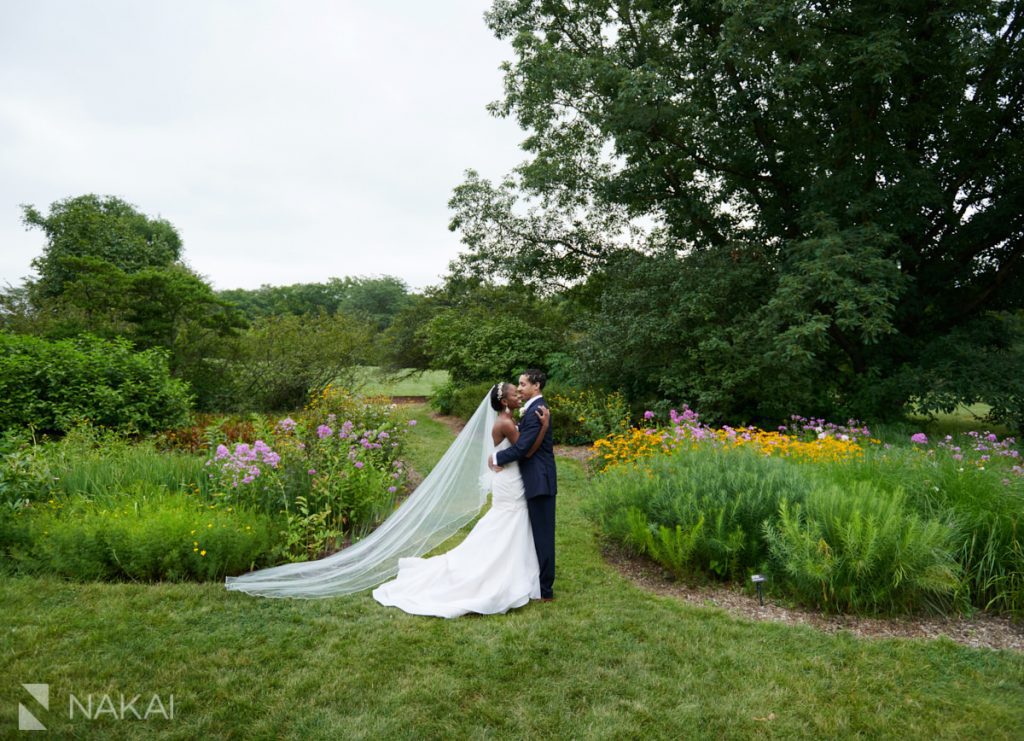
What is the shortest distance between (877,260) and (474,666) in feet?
28.8

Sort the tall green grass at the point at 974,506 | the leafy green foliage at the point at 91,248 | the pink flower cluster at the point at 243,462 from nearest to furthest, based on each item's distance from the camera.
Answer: the tall green grass at the point at 974,506, the pink flower cluster at the point at 243,462, the leafy green foliage at the point at 91,248

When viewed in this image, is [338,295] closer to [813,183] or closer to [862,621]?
[813,183]

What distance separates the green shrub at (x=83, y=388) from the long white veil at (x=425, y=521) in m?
5.47

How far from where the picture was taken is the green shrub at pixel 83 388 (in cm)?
841

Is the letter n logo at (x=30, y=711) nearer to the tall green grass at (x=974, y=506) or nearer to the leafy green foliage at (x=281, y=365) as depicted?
the tall green grass at (x=974, y=506)

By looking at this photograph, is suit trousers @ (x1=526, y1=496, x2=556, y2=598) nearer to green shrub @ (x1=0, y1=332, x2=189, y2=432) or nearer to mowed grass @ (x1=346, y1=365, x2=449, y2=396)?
green shrub @ (x1=0, y1=332, x2=189, y2=432)

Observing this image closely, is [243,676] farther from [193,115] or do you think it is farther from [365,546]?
[193,115]

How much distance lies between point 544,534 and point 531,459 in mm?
637

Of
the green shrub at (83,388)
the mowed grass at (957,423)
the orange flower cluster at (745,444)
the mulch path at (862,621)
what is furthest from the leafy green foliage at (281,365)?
the mowed grass at (957,423)

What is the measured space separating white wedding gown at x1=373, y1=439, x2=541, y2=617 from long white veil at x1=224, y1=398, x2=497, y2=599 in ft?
0.96

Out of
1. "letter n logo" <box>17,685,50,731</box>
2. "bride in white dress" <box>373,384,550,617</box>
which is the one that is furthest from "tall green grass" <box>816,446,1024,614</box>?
"letter n logo" <box>17,685,50,731</box>

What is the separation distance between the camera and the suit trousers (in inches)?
188

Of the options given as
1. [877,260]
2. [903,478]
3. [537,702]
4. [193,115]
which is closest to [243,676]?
[537,702]

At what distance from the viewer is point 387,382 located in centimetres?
2259
